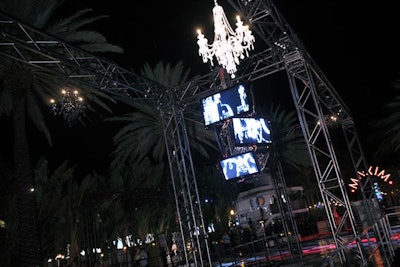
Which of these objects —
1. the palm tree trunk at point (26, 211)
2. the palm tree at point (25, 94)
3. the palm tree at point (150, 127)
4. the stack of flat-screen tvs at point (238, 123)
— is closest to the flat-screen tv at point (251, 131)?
the stack of flat-screen tvs at point (238, 123)

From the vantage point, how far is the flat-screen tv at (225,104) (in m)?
13.2

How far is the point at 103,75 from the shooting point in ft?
38.2

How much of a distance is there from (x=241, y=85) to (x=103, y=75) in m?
5.08

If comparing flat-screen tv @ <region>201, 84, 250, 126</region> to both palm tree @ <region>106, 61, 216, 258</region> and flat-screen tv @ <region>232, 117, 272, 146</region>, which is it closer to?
flat-screen tv @ <region>232, 117, 272, 146</region>

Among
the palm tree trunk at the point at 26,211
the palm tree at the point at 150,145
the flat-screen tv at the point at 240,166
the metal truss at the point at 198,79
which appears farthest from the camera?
the palm tree at the point at 150,145

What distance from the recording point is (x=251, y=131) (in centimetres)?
1455

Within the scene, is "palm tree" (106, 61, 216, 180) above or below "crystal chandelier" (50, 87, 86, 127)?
above

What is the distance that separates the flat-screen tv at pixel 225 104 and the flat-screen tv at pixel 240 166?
8.61 ft

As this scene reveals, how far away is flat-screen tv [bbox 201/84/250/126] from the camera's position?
13250 millimetres

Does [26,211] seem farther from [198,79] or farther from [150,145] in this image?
[150,145]

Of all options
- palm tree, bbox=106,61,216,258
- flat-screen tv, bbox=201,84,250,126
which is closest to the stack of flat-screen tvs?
flat-screen tv, bbox=201,84,250,126

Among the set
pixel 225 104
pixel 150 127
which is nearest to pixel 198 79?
pixel 225 104

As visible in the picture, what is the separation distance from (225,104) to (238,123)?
3.83 feet

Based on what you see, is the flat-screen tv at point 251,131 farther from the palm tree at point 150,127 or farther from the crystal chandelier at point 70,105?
the palm tree at point 150,127
